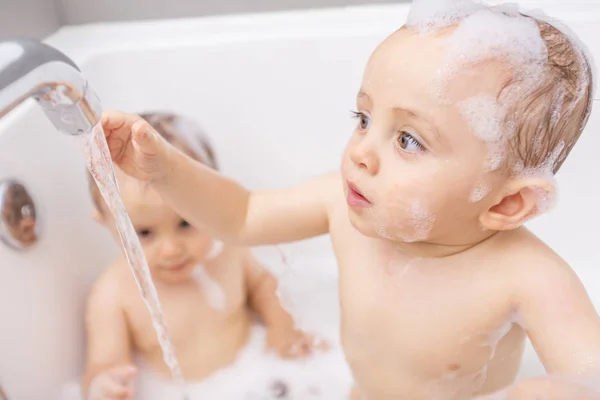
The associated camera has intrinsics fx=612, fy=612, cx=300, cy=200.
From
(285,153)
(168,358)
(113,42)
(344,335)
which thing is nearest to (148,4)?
(113,42)

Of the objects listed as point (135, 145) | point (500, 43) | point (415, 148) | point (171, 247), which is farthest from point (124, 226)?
point (500, 43)

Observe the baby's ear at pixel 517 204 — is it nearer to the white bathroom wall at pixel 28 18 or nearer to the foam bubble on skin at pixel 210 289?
the foam bubble on skin at pixel 210 289

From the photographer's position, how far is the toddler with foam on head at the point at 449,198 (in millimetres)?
565

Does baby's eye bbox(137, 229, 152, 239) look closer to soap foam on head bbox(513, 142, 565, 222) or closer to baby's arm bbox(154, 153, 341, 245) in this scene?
baby's arm bbox(154, 153, 341, 245)

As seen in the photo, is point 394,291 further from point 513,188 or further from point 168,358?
point 168,358

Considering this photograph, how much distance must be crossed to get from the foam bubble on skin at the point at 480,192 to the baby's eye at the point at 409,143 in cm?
7

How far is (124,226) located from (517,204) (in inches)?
17.2

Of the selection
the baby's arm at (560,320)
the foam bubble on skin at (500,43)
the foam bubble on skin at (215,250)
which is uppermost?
the foam bubble on skin at (500,43)

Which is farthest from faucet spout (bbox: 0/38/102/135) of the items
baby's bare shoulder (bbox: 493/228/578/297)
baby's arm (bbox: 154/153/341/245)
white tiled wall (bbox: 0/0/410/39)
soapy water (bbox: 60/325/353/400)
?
white tiled wall (bbox: 0/0/410/39)

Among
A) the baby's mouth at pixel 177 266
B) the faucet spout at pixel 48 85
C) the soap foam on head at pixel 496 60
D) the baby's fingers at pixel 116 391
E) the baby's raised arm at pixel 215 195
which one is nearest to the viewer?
the faucet spout at pixel 48 85

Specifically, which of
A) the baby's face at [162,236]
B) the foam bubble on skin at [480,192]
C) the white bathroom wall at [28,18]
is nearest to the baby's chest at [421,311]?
the foam bubble on skin at [480,192]

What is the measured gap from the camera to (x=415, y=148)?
0.59 m

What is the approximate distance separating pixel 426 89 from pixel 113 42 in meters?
0.81

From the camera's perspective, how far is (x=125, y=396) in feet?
2.89
